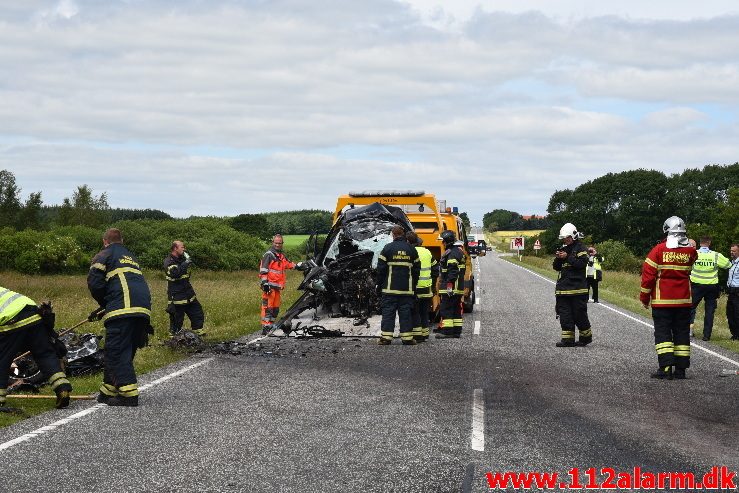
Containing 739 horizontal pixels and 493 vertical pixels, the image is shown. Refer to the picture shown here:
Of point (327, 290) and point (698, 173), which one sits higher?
point (698, 173)

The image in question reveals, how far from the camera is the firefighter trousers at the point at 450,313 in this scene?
1491 cm

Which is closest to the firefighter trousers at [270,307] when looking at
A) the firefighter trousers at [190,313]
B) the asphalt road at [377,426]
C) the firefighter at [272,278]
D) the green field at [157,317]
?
the firefighter at [272,278]

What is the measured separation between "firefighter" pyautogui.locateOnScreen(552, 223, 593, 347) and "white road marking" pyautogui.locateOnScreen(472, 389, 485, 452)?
4.62 m

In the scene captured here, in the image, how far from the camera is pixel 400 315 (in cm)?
1397

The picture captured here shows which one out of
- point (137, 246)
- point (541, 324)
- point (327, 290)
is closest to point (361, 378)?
point (327, 290)

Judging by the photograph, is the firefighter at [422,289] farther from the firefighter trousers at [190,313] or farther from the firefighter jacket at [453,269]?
the firefighter trousers at [190,313]

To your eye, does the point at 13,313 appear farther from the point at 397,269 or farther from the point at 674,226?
the point at 674,226

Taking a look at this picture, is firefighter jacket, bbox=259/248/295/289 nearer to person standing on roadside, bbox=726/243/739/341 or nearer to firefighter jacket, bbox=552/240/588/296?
firefighter jacket, bbox=552/240/588/296

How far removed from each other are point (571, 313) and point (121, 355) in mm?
7578

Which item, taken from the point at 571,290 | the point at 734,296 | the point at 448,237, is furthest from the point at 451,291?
the point at 734,296

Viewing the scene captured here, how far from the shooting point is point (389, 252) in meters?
14.1

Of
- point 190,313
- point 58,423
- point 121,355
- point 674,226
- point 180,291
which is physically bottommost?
point 58,423

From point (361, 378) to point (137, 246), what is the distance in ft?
130

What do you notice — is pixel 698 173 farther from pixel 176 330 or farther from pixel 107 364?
pixel 107 364
